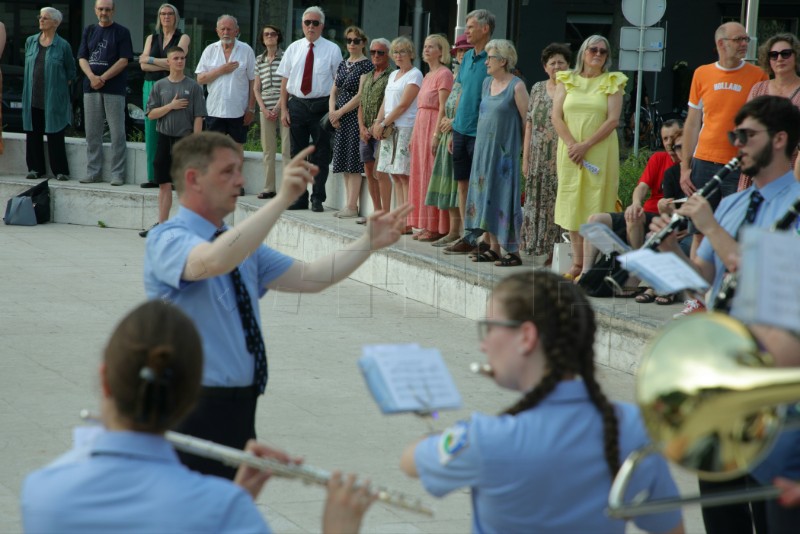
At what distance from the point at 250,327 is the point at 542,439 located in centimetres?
151

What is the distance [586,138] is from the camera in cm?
870

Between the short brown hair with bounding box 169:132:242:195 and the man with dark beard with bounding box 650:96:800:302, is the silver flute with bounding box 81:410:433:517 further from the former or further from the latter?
the man with dark beard with bounding box 650:96:800:302

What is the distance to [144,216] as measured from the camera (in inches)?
528

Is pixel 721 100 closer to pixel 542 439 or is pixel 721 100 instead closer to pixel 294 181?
pixel 294 181

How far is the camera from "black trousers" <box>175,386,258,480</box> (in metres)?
3.71

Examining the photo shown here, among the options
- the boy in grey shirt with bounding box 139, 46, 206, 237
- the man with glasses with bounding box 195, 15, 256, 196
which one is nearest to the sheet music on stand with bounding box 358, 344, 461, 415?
the boy in grey shirt with bounding box 139, 46, 206, 237

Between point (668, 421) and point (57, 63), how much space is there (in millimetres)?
12720

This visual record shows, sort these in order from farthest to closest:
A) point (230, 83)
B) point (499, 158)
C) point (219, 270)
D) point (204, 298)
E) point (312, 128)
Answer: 1. point (230, 83)
2. point (312, 128)
3. point (499, 158)
4. point (204, 298)
5. point (219, 270)

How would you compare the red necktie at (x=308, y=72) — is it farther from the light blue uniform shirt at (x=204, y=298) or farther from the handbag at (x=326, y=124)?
the light blue uniform shirt at (x=204, y=298)

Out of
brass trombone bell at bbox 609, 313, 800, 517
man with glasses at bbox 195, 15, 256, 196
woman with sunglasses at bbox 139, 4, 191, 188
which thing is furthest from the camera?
woman with sunglasses at bbox 139, 4, 191, 188

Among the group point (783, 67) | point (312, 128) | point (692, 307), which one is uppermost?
point (783, 67)

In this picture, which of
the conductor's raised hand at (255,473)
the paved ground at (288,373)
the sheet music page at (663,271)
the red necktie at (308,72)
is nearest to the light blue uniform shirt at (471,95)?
the paved ground at (288,373)

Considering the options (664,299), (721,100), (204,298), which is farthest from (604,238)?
(721,100)

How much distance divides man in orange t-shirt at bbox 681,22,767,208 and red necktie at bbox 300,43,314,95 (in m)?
4.77
